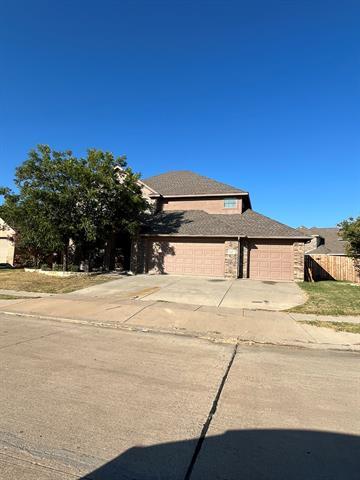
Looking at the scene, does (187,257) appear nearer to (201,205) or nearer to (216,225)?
(216,225)

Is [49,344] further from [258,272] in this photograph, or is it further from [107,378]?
[258,272]

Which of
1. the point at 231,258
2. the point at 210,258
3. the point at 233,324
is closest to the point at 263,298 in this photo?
the point at 233,324

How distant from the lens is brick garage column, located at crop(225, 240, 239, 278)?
69.6 ft

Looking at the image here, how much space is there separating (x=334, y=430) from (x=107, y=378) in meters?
2.96

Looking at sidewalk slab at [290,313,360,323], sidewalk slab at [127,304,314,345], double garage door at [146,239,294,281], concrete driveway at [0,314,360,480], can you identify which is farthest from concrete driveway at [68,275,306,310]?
concrete driveway at [0,314,360,480]

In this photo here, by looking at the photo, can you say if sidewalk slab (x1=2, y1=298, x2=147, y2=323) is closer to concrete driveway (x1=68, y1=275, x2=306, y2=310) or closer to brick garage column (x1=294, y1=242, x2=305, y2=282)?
concrete driveway (x1=68, y1=275, x2=306, y2=310)

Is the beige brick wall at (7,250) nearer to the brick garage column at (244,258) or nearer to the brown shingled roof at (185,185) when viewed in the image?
the brown shingled roof at (185,185)

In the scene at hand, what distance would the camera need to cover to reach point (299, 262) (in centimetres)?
2083

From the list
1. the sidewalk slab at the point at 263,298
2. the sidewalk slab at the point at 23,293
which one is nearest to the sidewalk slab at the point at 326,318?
the sidewalk slab at the point at 263,298

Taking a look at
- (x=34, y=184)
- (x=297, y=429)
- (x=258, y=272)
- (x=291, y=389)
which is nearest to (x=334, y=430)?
(x=297, y=429)

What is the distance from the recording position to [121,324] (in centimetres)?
863

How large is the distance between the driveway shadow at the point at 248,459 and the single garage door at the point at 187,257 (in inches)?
725

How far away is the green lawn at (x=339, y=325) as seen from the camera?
8.40m

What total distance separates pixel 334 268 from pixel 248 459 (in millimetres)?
26030
